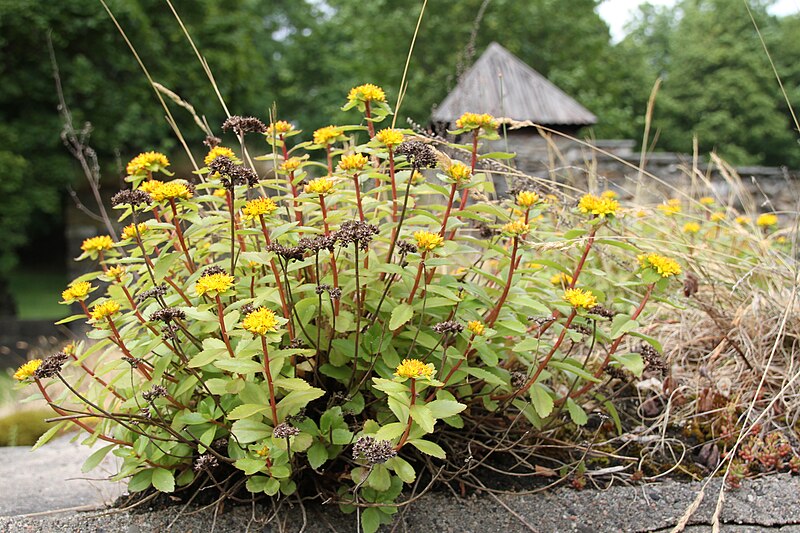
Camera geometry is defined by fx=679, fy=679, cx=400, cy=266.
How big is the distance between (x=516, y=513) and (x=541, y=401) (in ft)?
1.05

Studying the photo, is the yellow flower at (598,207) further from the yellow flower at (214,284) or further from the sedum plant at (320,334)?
the yellow flower at (214,284)

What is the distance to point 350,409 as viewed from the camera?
5.01 ft

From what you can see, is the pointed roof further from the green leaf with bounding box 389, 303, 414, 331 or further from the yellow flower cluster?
the green leaf with bounding box 389, 303, 414, 331

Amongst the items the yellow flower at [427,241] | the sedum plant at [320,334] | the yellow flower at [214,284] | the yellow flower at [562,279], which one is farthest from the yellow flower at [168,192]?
the yellow flower at [562,279]

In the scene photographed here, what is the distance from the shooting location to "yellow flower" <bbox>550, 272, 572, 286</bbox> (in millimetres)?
1811

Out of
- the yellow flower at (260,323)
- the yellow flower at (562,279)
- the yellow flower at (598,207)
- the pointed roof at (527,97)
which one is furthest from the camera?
the pointed roof at (527,97)

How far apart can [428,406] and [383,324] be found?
0.29m

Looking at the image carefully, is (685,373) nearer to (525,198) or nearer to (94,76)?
(525,198)

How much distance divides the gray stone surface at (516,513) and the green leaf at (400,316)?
482 millimetres

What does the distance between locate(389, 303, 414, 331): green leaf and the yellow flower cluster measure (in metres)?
0.44

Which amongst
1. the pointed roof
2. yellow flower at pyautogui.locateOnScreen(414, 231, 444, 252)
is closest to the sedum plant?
yellow flower at pyautogui.locateOnScreen(414, 231, 444, 252)

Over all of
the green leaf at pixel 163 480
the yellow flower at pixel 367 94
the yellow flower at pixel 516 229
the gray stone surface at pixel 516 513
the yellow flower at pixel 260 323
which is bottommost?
the gray stone surface at pixel 516 513

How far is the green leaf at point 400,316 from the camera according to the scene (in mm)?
1358

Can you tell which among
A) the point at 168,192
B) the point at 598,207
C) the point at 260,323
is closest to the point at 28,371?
the point at 168,192
